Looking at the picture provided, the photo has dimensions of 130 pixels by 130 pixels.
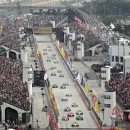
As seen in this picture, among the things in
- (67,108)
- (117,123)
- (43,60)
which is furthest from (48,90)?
(43,60)

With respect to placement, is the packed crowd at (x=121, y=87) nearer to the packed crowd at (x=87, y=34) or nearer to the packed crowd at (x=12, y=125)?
the packed crowd at (x=12, y=125)

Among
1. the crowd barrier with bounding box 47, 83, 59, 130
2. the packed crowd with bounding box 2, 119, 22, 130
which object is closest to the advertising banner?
the crowd barrier with bounding box 47, 83, 59, 130

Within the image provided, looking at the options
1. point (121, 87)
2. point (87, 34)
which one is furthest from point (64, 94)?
point (87, 34)

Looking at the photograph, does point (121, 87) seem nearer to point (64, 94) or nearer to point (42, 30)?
point (64, 94)

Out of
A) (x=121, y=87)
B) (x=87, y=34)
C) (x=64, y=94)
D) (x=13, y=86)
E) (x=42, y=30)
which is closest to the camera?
(x=13, y=86)

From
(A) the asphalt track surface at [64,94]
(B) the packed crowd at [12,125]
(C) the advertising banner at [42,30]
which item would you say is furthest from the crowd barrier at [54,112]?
(C) the advertising banner at [42,30]
